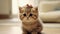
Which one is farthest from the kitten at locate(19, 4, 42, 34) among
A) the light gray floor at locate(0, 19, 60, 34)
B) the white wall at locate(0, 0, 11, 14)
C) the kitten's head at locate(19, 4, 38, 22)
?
the white wall at locate(0, 0, 11, 14)

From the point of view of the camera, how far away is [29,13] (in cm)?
98

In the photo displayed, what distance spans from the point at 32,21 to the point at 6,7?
4.31 feet

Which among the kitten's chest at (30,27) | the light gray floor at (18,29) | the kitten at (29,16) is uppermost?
the kitten at (29,16)

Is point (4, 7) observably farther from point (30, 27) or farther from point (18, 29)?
point (30, 27)

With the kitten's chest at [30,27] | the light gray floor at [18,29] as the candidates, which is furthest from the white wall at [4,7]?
the kitten's chest at [30,27]

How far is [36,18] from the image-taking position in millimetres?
991

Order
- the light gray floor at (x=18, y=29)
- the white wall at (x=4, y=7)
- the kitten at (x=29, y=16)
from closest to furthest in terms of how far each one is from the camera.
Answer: the kitten at (x=29, y=16), the light gray floor at (x=18, y=29), the white wall at (x=4, y=7)

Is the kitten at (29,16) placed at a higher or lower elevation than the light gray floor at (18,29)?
higher

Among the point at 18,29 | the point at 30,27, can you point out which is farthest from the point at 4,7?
the point at 30,27

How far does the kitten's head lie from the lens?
0.98 m

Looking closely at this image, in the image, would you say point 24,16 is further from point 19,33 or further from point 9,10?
point 9,10

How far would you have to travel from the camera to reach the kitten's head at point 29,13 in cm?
98

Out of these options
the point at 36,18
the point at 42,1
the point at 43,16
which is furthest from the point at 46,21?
the point at 36,18

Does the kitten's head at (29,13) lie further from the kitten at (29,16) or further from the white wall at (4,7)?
the white wall at (4,7)
